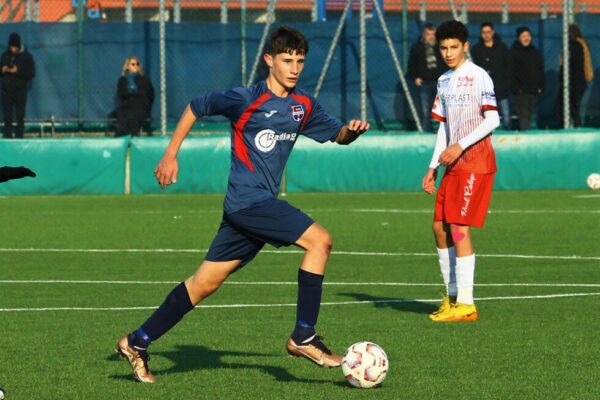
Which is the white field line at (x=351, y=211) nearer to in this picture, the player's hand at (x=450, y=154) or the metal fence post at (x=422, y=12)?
the metal fence post at (x=422, y=12)

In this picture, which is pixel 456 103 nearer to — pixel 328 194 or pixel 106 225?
pixel 106 225

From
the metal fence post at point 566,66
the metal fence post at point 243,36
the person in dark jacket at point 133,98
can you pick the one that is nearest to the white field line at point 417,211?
the metal fence post at point 566,66

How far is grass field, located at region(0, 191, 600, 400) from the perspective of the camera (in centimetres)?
794

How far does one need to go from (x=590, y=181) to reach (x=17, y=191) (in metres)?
9.41

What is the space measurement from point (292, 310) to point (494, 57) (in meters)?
15.5

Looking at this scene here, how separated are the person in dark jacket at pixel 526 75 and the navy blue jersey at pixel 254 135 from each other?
18501 millimetres

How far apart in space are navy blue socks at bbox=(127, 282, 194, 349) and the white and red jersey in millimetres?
3280

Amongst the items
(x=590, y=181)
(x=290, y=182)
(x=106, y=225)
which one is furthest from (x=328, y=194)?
(x=106, y=225)

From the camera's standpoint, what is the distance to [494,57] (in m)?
25.8

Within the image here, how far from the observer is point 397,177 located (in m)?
25.2

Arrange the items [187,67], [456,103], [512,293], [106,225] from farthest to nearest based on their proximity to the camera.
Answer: [187,67] → [106,225] → [512,293] → [456,103]

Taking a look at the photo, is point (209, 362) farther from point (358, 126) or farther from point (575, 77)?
point (575, 77)

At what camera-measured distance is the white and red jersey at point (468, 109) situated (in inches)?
425

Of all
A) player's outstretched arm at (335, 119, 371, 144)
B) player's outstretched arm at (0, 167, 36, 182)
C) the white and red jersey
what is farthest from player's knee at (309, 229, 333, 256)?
the white and red jersey
